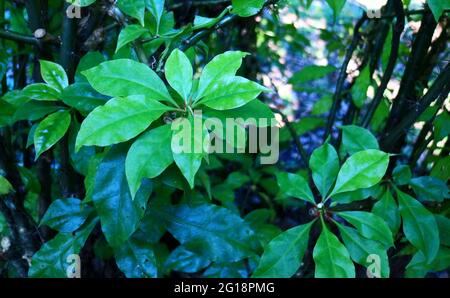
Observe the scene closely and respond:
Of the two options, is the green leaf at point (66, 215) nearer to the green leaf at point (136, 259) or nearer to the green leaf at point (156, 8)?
the green leaf at point (136, 259)

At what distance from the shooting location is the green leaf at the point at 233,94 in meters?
0.79

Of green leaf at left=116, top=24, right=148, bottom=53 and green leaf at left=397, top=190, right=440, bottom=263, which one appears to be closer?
green leaf at left=116, top=24, right=148, bottom=53

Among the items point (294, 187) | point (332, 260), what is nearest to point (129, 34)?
point (294, 187)

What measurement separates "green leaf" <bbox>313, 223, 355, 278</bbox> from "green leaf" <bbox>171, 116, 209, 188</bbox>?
31 cm

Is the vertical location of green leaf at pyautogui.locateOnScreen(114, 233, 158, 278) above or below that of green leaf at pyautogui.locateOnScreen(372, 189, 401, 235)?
below

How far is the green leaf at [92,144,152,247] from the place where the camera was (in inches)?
34.8

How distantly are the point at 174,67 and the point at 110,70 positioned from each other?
11 cm

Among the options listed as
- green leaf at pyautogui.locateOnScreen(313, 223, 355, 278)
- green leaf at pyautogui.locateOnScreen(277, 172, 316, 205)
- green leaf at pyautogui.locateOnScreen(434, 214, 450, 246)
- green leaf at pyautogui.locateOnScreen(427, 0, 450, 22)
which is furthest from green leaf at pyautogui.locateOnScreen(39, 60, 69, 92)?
green leaf at pyautogui.locateOnScreen(434, 214, 450, 246)

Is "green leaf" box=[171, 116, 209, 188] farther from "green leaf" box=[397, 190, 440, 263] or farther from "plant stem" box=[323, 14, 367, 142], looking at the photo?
"plant stem" box=[323, 14, 367, 142]

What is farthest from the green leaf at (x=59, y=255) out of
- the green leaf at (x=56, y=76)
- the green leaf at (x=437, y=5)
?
the green leaf at (x=437, y=5)

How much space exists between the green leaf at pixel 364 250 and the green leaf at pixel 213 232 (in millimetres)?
208

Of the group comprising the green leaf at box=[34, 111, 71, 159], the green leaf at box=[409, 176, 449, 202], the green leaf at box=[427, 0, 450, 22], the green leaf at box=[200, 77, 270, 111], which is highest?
the green leaf at box=[427, 0, 450, 22]

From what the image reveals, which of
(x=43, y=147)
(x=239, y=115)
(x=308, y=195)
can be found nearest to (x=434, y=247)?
(x=308, y=195)
